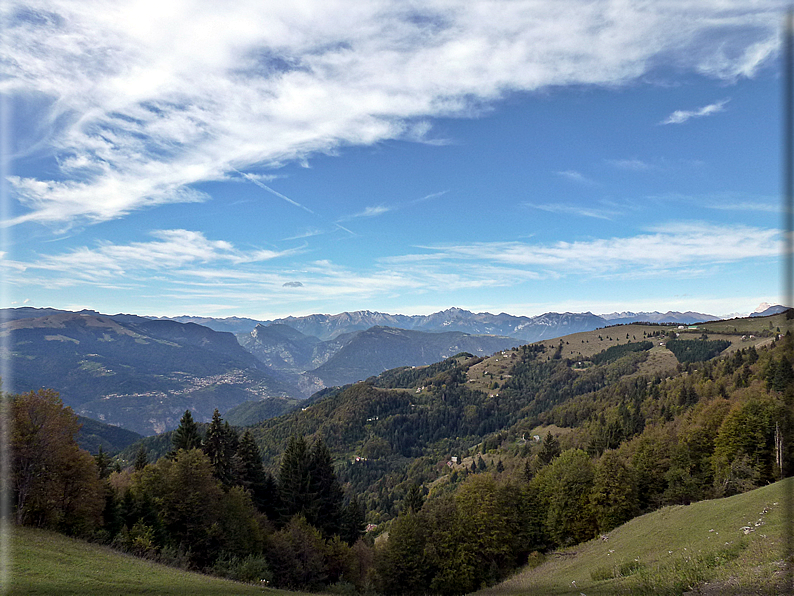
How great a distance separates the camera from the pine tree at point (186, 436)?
5179cm

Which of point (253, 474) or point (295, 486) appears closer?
point (253, 474)

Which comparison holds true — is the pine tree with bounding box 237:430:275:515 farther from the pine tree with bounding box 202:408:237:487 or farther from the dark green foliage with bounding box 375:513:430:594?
the dark green foliage with bounding box 375:513:430:594

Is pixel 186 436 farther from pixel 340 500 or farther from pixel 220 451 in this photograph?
pixel 340 500

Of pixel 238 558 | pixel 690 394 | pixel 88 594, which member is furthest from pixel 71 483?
pixel 690 394

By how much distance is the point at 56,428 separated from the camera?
33.1 metres

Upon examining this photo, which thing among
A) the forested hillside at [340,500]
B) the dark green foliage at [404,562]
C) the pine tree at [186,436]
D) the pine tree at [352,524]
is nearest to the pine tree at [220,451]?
the forested hillside at [340,500]

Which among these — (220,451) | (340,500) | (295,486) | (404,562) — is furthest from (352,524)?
(220,451)

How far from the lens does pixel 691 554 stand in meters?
22.5

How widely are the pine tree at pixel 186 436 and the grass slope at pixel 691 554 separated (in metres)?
40.7

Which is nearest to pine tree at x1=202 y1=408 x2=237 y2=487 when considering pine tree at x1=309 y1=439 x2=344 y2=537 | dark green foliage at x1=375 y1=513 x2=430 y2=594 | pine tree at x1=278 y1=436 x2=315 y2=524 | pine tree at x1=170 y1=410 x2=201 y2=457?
pine tree at x1=170 y1=410 x2=201 y2=457

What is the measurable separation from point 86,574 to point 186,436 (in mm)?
31890

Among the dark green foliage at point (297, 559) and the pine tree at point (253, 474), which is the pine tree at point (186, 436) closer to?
the pine tree at point (253, 474)

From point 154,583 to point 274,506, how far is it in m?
37.9

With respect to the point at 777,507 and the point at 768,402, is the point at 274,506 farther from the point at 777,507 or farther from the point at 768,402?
the point at 768,402
